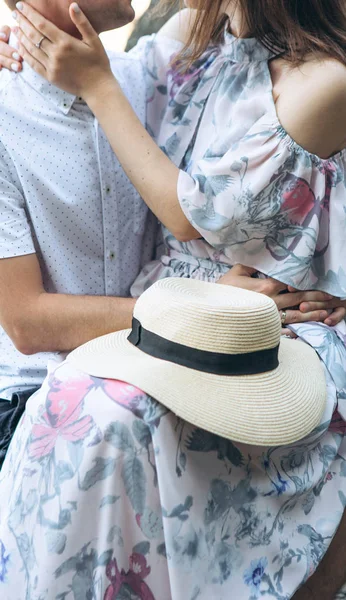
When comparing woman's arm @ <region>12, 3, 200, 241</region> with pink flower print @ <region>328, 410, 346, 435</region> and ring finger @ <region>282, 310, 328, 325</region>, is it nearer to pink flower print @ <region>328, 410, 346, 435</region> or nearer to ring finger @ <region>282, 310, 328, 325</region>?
ring finger @ <region>282, 310, 328, 325</region>

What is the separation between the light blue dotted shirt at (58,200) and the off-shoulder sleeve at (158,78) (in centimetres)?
21

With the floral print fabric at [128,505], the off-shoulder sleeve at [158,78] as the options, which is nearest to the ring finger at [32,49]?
the off-shoulder sleeve at [158,78]

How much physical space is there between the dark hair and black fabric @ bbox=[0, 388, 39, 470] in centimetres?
104

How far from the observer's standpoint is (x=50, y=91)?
198 centimetres

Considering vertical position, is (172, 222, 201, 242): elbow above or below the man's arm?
above

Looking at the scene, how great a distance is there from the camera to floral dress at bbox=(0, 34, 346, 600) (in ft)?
4.71

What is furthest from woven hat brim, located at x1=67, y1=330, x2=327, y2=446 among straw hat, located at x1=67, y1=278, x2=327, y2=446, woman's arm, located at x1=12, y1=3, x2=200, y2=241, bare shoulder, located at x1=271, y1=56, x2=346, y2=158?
bare shoulder, located at x1=271, y1=56, x2=346, y2=158

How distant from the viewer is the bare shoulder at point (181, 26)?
2.17 meters

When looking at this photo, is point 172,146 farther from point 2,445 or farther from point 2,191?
point 2,445

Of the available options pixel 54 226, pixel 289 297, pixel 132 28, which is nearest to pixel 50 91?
pixel 54 226

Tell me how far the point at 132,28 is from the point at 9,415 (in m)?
3.60

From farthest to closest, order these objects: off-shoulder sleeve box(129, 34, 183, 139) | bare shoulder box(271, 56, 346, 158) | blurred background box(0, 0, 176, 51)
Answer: blurred background box(0, 0, 176, 51), off-shoulder sleeve box(129, 34, 183, 139), bare shoulder box(271, 56, 346, 158)

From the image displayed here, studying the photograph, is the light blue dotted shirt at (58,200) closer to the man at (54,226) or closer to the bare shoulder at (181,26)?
the man at (54,226)

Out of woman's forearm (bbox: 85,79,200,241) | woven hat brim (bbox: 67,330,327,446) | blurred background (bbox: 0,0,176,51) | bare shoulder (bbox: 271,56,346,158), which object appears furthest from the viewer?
blurred background (bbox: 0,0,176,51)
